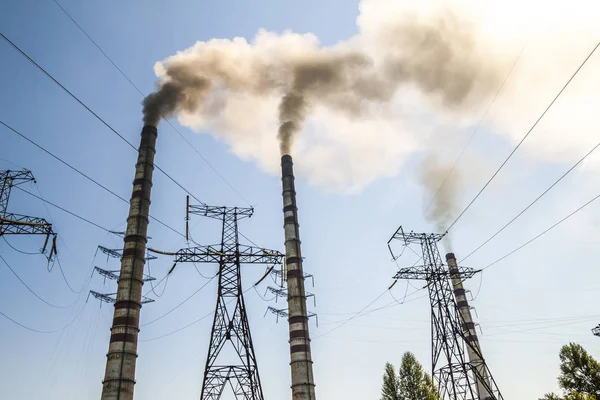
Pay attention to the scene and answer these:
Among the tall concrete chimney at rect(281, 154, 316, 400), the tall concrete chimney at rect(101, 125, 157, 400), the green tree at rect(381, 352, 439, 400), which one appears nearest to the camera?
the tall concrete chimney at rect(101, 125, 157, 400)

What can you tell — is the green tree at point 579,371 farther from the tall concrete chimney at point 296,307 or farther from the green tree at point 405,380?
the tall concrete chimney at point 296,307

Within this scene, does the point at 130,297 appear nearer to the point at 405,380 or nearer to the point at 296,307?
the point at 296,307

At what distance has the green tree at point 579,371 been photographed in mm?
36750

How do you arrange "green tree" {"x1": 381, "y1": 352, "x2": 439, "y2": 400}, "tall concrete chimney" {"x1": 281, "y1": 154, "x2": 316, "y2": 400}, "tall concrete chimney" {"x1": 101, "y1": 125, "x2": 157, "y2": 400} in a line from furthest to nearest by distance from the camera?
"green tree" {"x1": 381, "y1": 352, "x2": 439, "y2": 400} < "tall concrete chimney" {"x1": 281, "y1": 154, "x2": 316, "y2": 400} < "tall concrete chimney" {"x1": 101, "y1": 125, "x2": 157, "y2": 400}

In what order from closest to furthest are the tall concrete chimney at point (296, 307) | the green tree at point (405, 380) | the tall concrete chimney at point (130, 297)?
the tall concrete chimney at point (130, 297)
the tall concrete chimney at point (296, 307)
the green tree at point (405, 380)

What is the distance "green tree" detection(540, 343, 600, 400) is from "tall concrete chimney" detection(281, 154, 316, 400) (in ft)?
83.2

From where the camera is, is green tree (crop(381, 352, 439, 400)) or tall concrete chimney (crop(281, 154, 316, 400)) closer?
tall concrete chimney (crop(281, 154, 316, 400))

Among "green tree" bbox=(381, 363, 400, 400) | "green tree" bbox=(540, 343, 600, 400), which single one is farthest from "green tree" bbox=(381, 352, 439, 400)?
"green tree" bbox=(540, 343, 600, 400)

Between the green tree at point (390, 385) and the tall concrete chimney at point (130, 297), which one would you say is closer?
the tall concrete chimney at point (130, 297)

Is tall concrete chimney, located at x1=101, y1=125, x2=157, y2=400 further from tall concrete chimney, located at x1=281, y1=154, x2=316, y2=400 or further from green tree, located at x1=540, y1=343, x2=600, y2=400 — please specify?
green tree, located at x1=540, y1=343, x2=600, y2=400

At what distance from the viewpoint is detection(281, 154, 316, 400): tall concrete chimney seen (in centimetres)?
2691

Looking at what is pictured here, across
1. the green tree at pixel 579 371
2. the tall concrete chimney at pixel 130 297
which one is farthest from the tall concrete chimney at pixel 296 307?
the green tree at pixel 579 371

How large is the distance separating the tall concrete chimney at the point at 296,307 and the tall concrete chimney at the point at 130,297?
32.6ft

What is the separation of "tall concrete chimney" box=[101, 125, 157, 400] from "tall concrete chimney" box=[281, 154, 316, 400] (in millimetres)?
9934
